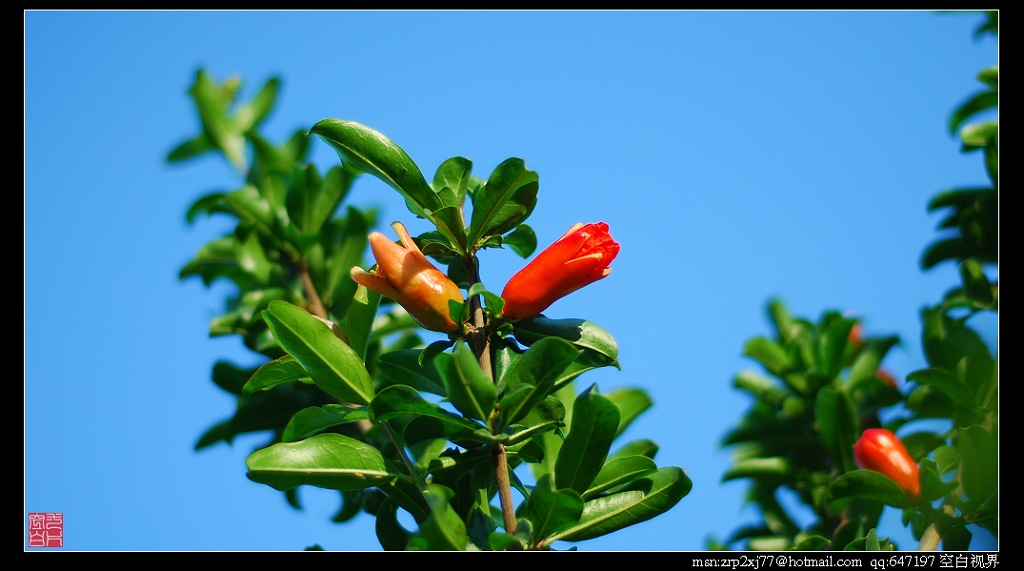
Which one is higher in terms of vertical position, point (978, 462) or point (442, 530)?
point (978, 462)

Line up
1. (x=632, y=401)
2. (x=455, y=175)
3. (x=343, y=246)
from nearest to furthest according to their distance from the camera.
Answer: (x=455, y=175) < (x=632, y=401) < (x=343, y=246)

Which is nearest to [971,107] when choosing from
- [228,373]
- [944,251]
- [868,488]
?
[944,251]

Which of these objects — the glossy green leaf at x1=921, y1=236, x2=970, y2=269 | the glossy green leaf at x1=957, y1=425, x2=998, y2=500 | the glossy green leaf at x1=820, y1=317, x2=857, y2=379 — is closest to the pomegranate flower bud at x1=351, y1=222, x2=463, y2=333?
the glossy green leaf at x1=957, y1=425, x2=998, y2=500

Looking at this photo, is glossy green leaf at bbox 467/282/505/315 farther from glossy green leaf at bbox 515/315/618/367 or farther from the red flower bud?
the red flower bud

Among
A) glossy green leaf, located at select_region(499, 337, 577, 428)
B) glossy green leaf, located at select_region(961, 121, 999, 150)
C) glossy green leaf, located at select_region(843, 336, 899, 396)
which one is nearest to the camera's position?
glossy green leaf, located at select_region(499, 337, 577, 428)

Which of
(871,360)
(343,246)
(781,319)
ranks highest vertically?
(343,246)

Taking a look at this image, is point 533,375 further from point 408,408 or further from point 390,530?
point 390,530

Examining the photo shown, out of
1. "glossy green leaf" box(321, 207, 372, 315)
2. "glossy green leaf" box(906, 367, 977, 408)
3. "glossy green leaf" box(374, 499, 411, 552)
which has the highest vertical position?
"glossy green leaf" box(321, 207, 372, 315)

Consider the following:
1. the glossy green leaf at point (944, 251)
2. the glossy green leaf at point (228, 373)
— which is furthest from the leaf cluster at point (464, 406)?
the glossy green leaf at point (944, 251)
